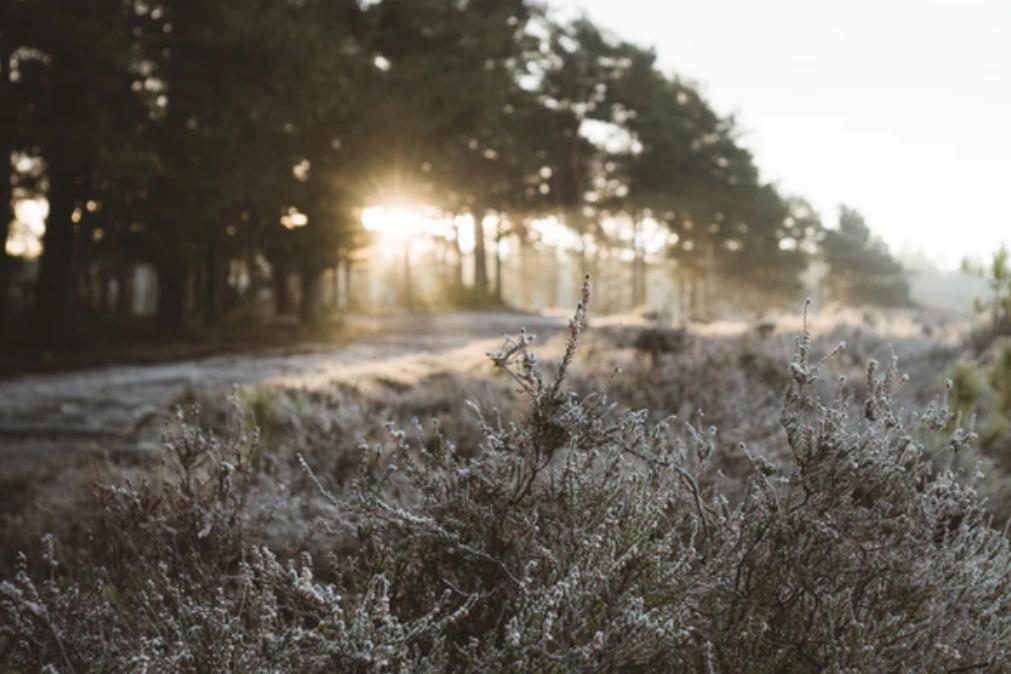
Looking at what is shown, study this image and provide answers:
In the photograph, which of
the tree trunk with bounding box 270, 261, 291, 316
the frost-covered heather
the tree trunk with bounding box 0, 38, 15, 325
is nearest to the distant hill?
the tree trunk with bounding box 270, 261, 291, 316

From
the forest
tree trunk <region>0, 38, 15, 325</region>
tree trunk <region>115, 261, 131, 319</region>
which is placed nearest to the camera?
the forest

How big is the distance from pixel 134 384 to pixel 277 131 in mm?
→ 9662

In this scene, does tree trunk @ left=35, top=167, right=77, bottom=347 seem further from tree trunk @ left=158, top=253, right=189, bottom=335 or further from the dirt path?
the dirt path

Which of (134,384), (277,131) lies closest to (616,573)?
(134,384)

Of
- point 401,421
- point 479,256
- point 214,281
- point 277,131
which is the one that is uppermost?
point 277,131

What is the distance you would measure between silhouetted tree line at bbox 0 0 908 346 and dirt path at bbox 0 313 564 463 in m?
4.02

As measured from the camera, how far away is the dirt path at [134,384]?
8.45m

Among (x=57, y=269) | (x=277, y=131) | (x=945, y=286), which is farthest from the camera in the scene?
(x=945, y=286)

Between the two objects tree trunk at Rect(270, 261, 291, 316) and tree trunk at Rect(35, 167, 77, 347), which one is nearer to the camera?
tree trunk at Rect(35, 167, 77, 347)

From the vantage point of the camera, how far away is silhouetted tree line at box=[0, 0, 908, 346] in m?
15.4

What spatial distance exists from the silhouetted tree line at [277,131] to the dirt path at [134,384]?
158 inches

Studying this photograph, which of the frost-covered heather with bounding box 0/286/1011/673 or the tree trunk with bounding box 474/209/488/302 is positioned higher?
the tree trunk with bounding box 474/209/488/302

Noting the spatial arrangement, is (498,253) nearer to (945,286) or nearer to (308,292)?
(308,292)

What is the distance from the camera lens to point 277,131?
780 inches
